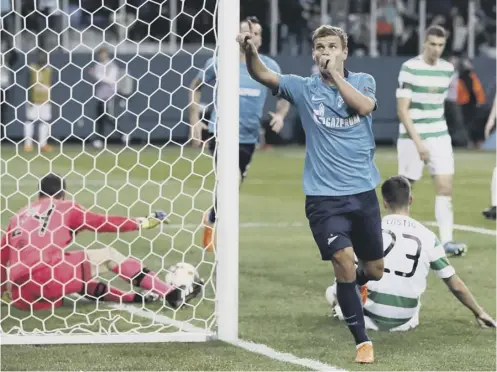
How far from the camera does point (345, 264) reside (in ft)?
20.8

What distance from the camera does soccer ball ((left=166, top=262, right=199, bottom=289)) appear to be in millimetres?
7855

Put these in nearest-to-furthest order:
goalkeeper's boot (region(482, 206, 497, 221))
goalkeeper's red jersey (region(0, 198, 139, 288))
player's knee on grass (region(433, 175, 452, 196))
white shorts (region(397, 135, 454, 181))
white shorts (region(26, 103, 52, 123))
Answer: goalkeeper's red jersey (region(0, 198, 139, 288)), white shorts (region(397, 135, 454, 181)), player's knee on grass (region(433, 175, 452, 196)), goalkeeper's boot (region(482, 206, 497, 221)), white shorts (region(26, 103, 52, 123))

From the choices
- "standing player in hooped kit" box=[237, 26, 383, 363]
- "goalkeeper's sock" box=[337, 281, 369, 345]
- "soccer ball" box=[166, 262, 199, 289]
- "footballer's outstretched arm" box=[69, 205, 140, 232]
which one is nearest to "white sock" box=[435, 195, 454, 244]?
"soccer ball" box=[166, 262, 199, 289]

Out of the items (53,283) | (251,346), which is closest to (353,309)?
(251,346)

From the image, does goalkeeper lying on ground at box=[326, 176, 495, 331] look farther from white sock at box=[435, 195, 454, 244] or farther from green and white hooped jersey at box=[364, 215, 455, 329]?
white sock at box=[435, 195, 454, 244]

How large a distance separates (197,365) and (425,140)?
474 centimetres

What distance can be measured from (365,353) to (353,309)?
24 cm

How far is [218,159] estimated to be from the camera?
6.91 m

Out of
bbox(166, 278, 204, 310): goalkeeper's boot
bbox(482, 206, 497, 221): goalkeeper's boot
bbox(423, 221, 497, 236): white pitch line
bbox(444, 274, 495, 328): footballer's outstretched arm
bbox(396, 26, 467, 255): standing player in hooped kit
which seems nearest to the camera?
bbox(444, 274, 495, 328): footballer's outstretched arm

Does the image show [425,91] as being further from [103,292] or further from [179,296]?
[103,292]

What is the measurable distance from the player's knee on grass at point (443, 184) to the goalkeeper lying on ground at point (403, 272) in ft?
11.1

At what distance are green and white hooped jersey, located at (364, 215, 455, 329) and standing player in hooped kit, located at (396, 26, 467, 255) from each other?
3.11 m

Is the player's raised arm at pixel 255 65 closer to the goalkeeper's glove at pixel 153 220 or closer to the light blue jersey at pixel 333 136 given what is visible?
the light blue jersey at pixel 333 136

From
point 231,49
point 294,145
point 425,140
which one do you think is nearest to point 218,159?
point 231,49
